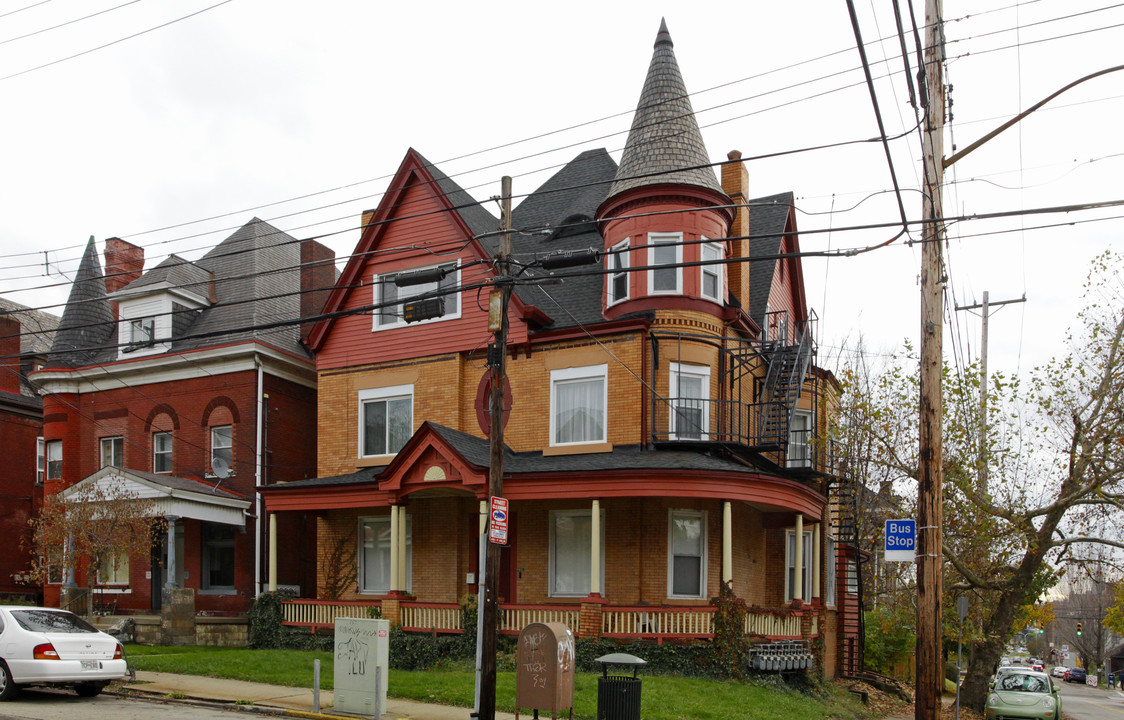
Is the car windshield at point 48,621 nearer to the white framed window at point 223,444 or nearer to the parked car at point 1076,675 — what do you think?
the white framed window at point 223,444

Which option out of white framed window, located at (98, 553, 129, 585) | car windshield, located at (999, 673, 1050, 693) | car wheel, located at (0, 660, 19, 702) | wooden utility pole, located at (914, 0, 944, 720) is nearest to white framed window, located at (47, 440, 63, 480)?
white framed window, located at (98, 553, 129, 585)

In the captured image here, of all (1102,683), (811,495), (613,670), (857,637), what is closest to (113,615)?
(613,670)

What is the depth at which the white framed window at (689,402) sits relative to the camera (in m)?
23.5

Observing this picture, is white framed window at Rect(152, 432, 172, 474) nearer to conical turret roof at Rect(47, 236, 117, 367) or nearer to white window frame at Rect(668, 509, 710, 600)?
conical turret roof at Rect(47, 236, 117, 367)

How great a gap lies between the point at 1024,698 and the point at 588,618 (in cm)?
1156

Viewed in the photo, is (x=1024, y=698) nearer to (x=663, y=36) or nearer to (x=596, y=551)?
(x=596, y=551)

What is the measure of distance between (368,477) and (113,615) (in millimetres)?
9378

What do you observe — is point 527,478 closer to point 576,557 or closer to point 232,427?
point 576,557

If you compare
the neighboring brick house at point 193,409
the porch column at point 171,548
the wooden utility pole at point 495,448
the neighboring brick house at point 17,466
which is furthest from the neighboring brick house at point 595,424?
the neighboring brick house at point 17,466

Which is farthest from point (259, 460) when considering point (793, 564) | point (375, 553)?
point (793, 564)

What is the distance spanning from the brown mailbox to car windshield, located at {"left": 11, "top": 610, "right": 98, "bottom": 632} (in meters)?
7.70

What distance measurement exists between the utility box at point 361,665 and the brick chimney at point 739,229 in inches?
556

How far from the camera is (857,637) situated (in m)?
30.4

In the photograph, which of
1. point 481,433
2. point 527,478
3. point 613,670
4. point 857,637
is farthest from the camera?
point 857,637
